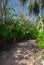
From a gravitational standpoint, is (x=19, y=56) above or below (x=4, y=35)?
below

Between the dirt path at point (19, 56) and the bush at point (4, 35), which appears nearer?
the dirt path at point (19, 56)

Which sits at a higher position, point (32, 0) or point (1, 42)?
point (32, 0)

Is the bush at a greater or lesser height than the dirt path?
greater

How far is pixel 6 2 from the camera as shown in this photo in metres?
10.3

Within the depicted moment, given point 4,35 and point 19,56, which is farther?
point 4,35

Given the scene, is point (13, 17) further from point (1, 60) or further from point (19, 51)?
point (1, 60)

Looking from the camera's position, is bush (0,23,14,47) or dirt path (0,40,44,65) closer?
dirt path (0,40,44,65)

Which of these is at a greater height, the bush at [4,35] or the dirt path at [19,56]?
the bush at [4,35]

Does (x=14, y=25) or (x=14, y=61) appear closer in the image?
(x=14, y=61)

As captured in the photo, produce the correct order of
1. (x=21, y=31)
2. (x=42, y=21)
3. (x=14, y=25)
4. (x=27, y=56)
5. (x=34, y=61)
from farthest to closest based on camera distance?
(x=42, y=21) → (x=21, y=31) → (x=14, y=25) → (x=27, y=56) → (x=34, y=61)

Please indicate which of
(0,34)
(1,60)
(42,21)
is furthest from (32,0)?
(42,21)

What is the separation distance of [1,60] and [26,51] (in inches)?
71.5

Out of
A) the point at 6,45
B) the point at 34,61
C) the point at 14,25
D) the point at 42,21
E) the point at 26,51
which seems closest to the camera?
the point at 34,61

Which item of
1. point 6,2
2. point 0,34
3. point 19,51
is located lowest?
point 19,51
